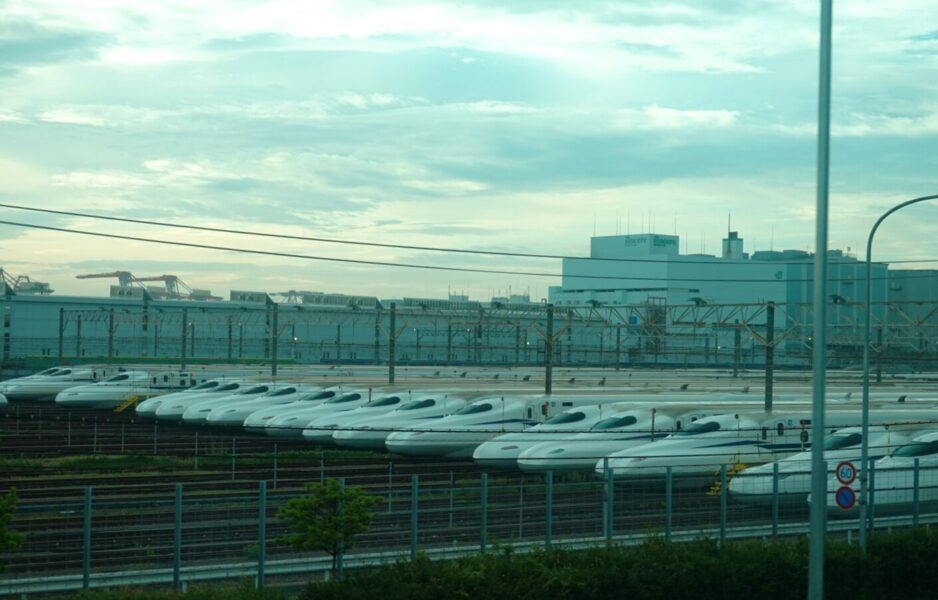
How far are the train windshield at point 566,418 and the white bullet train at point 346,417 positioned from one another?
27.3 ft

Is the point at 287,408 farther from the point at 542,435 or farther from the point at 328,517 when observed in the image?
the point at 328,517

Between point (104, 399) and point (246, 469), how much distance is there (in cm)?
2639

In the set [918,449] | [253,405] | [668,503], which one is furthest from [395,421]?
[668,503]

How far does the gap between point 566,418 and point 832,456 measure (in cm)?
950

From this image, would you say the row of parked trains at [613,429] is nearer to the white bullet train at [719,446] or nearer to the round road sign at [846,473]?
the white bullet train at [719,446]

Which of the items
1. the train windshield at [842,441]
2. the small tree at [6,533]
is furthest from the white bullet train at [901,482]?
the small tree at [6,533]

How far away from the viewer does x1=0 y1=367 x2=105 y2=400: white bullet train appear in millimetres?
67062

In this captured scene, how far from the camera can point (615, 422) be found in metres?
37.5

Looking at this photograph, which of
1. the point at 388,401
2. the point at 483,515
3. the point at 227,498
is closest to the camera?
the point at 227,498

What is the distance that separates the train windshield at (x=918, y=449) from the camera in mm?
31672

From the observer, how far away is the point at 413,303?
117 metres

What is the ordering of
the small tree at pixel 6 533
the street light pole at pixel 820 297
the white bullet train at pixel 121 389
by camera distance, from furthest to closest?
the white bullet train at pixel 121 389 → the small tree at pixel 6 533 → the street light pole at pixel 820 297

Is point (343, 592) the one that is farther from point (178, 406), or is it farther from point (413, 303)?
point (413, 303)

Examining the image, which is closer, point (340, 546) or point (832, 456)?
point (340, 546)
